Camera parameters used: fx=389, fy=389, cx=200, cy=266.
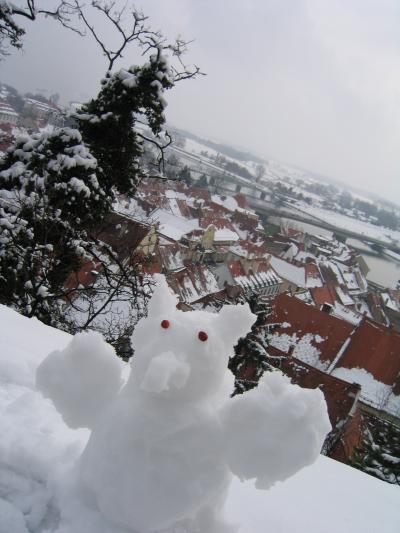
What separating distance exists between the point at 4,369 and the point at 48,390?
2.99ft

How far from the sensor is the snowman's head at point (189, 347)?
6.41ft

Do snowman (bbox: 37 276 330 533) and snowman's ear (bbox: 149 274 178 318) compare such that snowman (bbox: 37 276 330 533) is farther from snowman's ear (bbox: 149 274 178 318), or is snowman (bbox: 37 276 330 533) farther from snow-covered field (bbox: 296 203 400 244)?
snow-covered field (bbox: 296 203 400 244)

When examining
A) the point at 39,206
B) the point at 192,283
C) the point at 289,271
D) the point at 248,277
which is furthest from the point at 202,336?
the point at 289,271

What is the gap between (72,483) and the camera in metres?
2.15

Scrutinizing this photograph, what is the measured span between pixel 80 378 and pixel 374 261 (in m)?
87.6

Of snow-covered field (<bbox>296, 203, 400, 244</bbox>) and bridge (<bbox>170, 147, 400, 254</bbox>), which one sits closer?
bridge (<bbox>170, 147, 400, 254</bbox>)

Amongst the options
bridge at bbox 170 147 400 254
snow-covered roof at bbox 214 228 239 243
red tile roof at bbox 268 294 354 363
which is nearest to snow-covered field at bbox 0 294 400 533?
red tile roof at bbox 268 294 354 363

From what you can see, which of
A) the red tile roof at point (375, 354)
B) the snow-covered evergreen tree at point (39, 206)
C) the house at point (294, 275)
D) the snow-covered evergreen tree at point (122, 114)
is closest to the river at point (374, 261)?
the house at point (294, 275)

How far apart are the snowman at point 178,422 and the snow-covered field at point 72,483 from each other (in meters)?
0.02

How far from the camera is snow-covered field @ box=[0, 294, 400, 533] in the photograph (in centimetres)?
196

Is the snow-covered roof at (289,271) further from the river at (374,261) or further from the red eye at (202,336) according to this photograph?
the red eye at (202,336)

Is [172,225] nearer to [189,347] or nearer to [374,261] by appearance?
[189,347]

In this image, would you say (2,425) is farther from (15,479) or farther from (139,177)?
(139,177)

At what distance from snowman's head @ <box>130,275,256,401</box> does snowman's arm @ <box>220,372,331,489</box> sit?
0.80 ft
